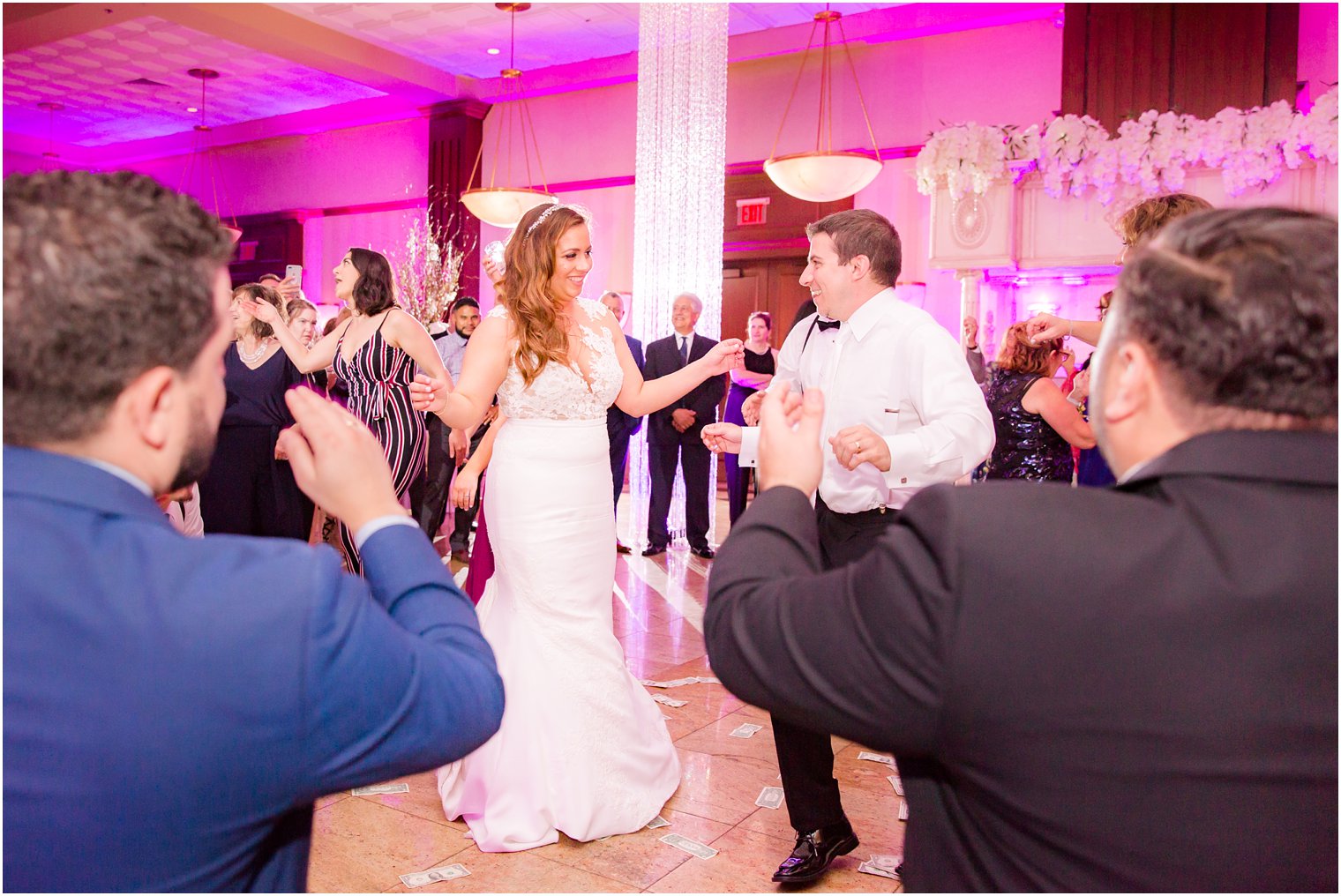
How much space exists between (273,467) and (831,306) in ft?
→ 9.75

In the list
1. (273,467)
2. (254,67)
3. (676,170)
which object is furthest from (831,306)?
(254,67)

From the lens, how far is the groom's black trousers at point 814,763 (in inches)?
94.1

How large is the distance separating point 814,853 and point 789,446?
1.65 metres

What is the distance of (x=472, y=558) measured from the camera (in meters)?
3.61

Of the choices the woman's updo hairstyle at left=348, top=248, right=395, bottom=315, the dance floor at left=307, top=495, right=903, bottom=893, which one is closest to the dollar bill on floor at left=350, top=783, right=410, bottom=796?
the dance floor at left=307, top=495, right=903, bottom=893

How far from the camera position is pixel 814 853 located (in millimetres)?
2428

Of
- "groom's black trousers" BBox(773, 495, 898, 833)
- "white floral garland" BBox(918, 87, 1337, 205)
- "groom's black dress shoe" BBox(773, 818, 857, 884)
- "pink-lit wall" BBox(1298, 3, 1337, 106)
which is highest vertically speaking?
"pink-lit wall" BBox(1298, 3, 1337, 106)

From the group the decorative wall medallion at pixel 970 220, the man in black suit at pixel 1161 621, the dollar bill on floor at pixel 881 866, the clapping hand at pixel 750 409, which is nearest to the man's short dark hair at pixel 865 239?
the clapping hand at pixel 750 409

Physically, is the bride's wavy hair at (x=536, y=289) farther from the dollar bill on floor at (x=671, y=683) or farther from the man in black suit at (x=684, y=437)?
the man in black suit at (x=684, y=437)

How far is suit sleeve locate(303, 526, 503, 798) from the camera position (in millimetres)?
810

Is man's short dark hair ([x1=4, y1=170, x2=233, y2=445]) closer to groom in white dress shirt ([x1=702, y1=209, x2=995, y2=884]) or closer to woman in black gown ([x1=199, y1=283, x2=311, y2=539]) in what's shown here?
groom in white dress shirt ([x1=702, y1=209, x2=995, y2=884])

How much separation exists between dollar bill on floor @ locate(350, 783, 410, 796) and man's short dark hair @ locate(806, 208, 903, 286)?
6.47 ft

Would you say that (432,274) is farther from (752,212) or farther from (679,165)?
(679,165)

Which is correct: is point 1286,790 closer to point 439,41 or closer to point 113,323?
point 113,323
